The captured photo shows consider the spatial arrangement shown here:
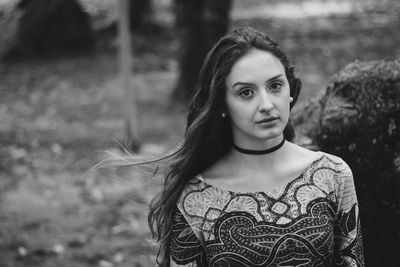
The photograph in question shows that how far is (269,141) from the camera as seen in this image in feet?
8.23

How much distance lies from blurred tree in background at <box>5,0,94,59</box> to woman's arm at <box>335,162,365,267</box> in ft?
37.8

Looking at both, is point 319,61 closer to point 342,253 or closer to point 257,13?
point 257,13

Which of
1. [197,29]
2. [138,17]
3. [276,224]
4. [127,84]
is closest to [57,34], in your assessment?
[138,17]

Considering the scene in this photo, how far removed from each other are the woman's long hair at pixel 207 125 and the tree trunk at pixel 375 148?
55cm

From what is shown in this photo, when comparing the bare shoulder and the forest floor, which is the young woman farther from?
the forest floor

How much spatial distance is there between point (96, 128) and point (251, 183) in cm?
652

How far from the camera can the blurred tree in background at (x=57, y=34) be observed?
13.1 metres

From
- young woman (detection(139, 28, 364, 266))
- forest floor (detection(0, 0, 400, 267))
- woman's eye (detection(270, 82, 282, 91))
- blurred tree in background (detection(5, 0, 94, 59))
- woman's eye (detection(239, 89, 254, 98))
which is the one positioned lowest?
forest floor (detection(0, 0, 400, 267))

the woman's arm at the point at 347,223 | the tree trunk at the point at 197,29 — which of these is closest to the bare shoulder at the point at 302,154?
the woman's arm at the point at 347,223

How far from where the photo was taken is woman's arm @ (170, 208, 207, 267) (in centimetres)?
250

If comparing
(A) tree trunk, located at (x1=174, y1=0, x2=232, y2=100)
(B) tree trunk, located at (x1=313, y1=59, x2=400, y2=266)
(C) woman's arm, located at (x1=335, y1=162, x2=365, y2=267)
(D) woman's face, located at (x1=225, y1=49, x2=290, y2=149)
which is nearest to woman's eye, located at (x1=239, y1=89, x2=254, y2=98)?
(D) woman's face, located at (x1=225, y1=49, x2=290, y2=149)

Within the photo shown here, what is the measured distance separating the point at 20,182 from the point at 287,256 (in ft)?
17.2

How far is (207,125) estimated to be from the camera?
8.58 feet

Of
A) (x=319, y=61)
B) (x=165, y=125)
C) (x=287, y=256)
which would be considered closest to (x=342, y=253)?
(x=287, y=256)
